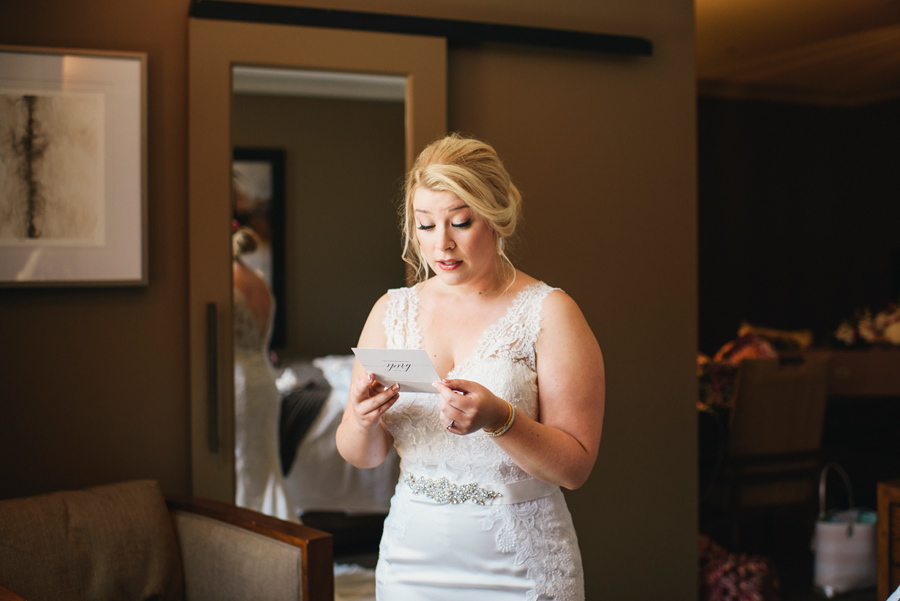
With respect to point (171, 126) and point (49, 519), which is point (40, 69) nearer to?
point (171, 126)

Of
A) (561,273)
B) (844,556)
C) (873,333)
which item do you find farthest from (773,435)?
(561,273)

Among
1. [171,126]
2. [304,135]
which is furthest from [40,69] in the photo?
[304,135]

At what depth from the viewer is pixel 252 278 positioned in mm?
2459

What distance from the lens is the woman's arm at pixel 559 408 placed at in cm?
153

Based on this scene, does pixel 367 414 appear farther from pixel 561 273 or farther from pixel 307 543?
pixel 561 273

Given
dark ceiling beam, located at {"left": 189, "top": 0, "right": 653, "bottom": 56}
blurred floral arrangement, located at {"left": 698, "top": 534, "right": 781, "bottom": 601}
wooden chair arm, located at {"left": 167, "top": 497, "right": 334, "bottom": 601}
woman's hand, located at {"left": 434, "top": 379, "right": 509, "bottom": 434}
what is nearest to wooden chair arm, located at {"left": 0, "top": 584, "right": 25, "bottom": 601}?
wooden chair arm, located at {"left": 167, "top": 497, "right": 334, "bottom": 601}

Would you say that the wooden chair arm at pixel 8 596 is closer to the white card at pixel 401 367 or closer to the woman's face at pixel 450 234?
the white card at pixel 401 367

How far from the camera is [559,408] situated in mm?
1653

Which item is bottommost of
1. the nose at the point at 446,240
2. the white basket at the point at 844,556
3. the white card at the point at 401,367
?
the white basket at the point at 844,556

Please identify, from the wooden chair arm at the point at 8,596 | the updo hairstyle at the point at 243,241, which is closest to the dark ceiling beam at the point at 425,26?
the updo hairstyle at the point at 243,241

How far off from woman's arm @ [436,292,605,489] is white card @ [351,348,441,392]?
53 mm

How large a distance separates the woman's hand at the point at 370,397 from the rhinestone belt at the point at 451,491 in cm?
23

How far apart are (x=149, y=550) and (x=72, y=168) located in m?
1.18

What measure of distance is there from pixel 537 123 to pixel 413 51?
0.55m
